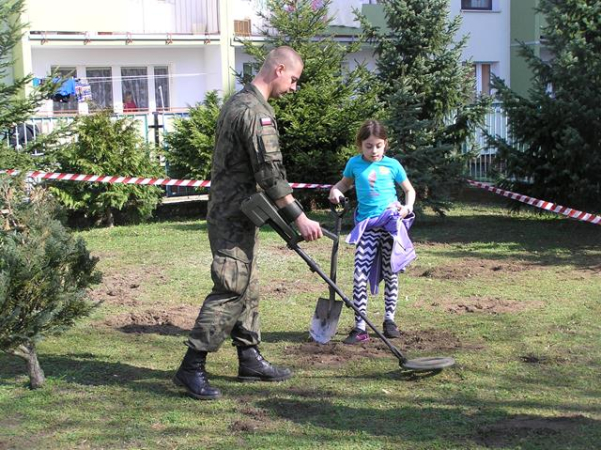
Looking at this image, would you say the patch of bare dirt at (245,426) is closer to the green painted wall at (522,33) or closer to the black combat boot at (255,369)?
the black combat boot at (255,369)

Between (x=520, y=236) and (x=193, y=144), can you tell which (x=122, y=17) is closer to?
(x=193, y=144)

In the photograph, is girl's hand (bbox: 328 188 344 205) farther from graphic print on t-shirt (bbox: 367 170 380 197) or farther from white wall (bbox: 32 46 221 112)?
white wall (bbox: 32 46 221 112)

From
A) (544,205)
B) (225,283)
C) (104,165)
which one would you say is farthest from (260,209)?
(104,165)

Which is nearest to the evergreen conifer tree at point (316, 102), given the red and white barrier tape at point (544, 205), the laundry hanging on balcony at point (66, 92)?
the red and white barrier tape at point (544, 205)

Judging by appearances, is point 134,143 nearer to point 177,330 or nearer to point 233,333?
point 177,330

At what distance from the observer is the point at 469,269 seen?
371 inches

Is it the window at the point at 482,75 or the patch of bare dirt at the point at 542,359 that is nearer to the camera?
the patch of bare dirt at the point at 542,359

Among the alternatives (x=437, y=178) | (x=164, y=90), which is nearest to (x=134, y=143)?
(x=437, y=178)

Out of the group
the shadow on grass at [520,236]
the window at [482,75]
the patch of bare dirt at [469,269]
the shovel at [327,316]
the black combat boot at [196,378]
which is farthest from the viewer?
the window at [482,75]

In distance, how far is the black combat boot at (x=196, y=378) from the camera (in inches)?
202

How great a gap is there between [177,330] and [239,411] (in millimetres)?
2051

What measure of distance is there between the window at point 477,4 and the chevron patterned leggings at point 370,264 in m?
16.7

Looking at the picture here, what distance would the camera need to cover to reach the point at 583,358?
591 cm

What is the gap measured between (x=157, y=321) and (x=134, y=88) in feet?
43.4
